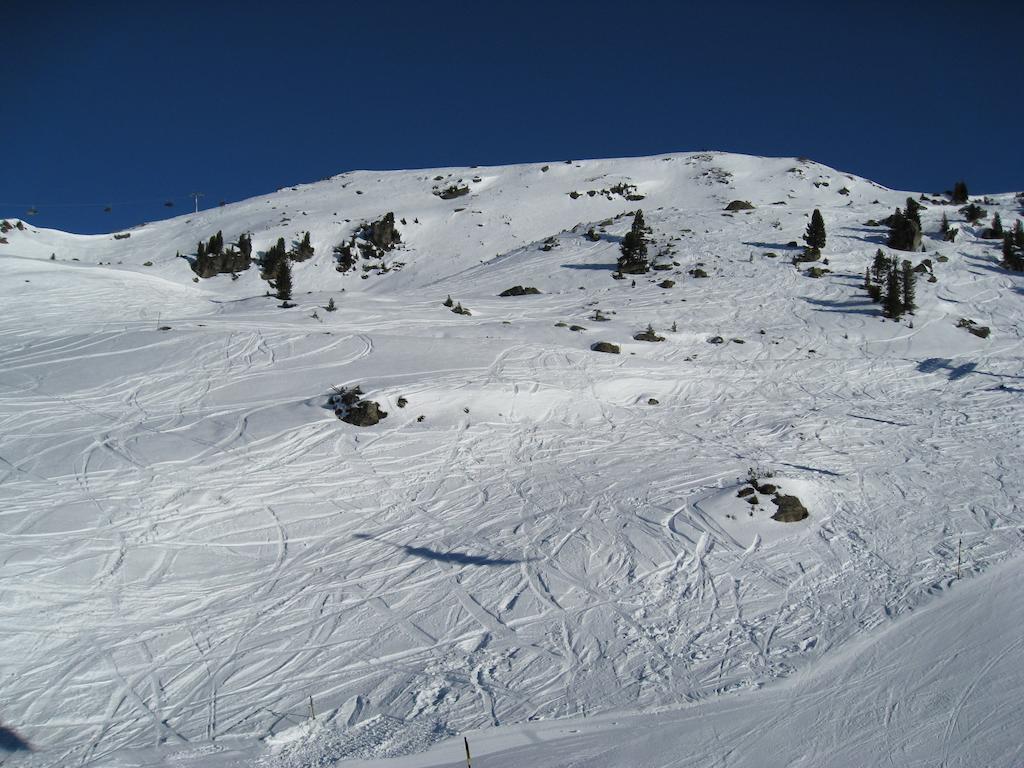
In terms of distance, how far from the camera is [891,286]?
86.0 feet

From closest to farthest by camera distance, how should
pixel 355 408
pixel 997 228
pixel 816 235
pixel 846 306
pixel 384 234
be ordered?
pixel 355 408 < pixel 846 306 < pixel 816 235 < pixel 997 228 < pixel 384 234

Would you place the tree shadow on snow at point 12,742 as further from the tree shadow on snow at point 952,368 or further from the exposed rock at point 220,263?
the exposed rock at point 220,263

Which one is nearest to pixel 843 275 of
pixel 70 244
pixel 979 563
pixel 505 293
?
pixel 505 293

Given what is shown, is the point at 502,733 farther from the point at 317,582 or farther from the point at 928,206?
the point at 928,206

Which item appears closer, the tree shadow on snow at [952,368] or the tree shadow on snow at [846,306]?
the tree shadow on snow at [952,368]

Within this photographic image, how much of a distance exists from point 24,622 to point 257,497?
4.23 meters

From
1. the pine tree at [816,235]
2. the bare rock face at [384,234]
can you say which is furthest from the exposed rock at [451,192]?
the pine tree at [816,235]

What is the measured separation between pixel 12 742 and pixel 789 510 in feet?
40.4

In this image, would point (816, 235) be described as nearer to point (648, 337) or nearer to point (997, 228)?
point (997, 228)

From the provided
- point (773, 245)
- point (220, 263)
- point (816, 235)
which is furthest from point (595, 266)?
point (220, 263)

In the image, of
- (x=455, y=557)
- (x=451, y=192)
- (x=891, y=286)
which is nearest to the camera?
(x=455, y=557)

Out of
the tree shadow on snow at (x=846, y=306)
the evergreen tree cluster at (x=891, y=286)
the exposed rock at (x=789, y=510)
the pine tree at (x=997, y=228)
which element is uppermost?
the pine tree at (x=997, y=228)

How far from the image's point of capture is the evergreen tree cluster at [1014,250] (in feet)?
102

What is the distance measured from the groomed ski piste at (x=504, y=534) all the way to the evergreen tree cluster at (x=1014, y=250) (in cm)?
572
